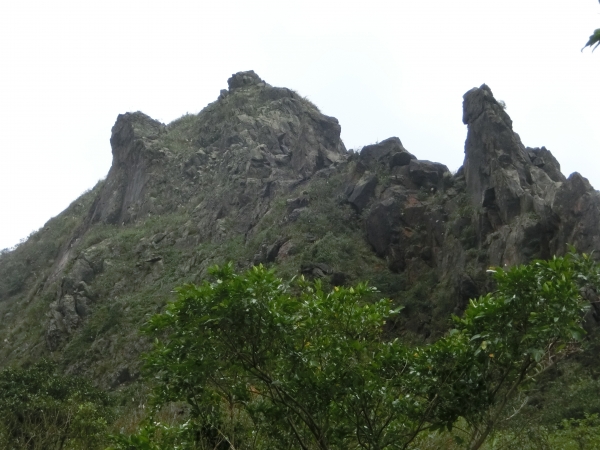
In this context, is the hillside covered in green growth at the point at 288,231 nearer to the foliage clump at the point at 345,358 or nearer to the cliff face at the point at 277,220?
the cliff face at the point at 277,220

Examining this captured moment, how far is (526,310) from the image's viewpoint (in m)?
6.16

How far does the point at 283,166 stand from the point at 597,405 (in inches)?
1202

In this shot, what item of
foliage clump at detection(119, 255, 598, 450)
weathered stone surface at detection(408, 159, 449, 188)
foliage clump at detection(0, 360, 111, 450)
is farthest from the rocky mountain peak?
foliage clump at detection(119, 255, 598, 450)

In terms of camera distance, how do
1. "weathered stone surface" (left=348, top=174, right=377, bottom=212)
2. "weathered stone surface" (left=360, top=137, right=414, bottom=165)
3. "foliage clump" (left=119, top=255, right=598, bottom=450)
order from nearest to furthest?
1. "foliage clump" (left=119, top=255, right=598, bottom=450)
2. "weathered stone surface" (left=348, top=174, right=377, bottom=212)
3. "weathered stone surface" (left=360, top=137, right=414, bottom=165)

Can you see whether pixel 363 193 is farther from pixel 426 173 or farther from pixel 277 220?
pixel 277 220

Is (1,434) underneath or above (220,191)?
underneath

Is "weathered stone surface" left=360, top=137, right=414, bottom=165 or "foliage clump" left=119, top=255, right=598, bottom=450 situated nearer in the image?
"foliage clump" left=119, top=255, right=598, bottom=450

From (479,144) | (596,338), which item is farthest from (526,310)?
(479,144)

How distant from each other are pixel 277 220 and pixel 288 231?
2.84 metres

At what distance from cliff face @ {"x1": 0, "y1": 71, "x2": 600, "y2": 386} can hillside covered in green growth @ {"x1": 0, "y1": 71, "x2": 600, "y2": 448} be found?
0.10 meters

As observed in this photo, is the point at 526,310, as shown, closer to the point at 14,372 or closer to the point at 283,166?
the point at 14,372

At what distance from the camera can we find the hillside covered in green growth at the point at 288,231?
2111cm

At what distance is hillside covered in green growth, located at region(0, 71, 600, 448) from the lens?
69.3 ft

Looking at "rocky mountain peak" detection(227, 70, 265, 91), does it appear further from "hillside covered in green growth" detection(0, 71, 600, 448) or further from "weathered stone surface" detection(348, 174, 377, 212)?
"weathered stone surface" detection(348, 174, 377, 212)
